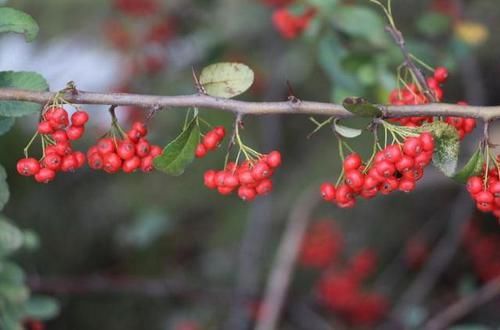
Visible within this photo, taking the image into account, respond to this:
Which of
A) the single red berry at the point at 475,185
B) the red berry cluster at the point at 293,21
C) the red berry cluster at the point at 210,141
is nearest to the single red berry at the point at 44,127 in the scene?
the red berry cluster at the point at 210,141

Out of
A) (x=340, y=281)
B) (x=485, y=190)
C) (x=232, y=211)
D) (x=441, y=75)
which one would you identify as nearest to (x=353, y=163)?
(x=485, y=190)

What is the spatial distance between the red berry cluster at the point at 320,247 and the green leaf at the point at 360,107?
2.87 meters

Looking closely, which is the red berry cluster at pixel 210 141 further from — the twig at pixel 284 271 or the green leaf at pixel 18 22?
the twig at pixel 284 271

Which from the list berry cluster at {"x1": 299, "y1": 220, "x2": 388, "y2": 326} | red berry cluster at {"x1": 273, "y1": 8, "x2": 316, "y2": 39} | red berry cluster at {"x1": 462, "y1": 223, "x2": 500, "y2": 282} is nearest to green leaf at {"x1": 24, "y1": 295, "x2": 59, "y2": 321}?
red berry cluster at {"x1": 273, "y1": 8, "x2": 316, "y2": 39}

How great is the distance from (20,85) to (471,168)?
1.10 m

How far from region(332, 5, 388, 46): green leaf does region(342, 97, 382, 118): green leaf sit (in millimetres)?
1300

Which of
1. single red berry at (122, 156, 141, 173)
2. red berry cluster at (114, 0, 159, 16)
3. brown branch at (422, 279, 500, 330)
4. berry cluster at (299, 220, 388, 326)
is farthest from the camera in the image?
red berry cluster at (114, 0, 159, 16)

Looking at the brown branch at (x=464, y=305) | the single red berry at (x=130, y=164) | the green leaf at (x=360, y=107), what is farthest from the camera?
the brown branch at (x=464, y=305)

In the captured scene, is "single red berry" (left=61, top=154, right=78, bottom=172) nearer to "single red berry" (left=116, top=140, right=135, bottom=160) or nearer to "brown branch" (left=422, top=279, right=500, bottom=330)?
"single red berry" (left=116, top=140, right=135, bottom=160)

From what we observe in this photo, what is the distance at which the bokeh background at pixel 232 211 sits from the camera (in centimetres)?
375

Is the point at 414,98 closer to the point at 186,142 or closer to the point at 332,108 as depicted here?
the point at 332,108

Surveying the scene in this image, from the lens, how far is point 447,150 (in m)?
1.62

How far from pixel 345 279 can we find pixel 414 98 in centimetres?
238

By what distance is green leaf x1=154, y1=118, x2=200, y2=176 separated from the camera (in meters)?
1.64
